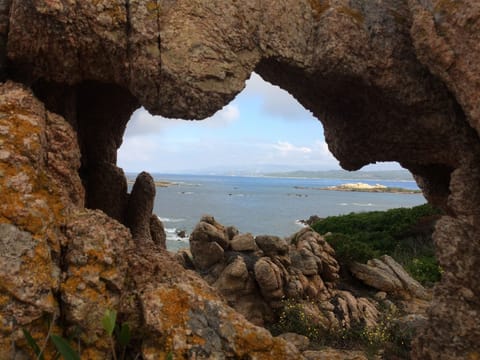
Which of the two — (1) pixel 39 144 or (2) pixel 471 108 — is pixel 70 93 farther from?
(2) pixel 471 108

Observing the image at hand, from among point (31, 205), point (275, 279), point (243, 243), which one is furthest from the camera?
point (243, 243)

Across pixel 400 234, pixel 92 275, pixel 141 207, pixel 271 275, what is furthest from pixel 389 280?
pixel 400 234

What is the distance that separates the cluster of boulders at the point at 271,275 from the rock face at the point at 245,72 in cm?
646

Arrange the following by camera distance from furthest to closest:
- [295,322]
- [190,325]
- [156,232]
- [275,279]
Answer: [275,279], [295,322], [156,232], [190,325]

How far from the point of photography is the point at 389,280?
16.5m

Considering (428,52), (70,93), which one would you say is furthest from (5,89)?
(428,52)

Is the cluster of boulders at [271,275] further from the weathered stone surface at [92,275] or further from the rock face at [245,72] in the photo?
the weathered stone surface at [92,275]

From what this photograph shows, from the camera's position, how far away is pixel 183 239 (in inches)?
1599

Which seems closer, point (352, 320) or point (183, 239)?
point (352, 320)

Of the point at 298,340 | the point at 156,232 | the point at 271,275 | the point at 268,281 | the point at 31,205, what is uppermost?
the point at 31,205

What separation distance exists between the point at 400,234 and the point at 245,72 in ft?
87.4

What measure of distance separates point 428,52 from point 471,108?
1.35 meters

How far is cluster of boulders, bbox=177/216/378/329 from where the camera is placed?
14258mm

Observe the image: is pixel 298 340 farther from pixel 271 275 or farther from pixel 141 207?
pixel 141 207
